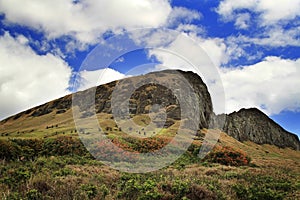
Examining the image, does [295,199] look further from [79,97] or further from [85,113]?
[79,97]

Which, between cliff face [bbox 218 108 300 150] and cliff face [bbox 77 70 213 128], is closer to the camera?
cliff face [bbox 77 70 213 128]

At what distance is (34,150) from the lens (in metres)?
26.5

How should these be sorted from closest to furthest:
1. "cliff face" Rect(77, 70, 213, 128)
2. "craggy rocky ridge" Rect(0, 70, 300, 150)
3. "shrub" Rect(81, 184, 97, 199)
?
1. "shrub" Rect(81, 184, 97, 199)
2. "cliff face" Rect(77, 70, 213, 128)
3. "craggy rocky ridge" Rect(0, 70, 300, 150)

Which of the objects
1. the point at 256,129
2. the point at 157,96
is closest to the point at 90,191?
the point at 157,96

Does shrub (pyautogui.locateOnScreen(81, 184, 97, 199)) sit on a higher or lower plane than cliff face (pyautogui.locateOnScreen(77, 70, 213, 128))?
lower

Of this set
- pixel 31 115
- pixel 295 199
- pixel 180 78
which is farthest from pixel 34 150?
pixel 31 115

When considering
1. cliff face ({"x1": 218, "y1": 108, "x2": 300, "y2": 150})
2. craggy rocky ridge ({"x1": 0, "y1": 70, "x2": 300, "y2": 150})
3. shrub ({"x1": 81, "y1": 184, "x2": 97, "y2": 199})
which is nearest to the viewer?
shrub ({"x1": 81, "y1": 184, "x2": 97, "y2": 199})

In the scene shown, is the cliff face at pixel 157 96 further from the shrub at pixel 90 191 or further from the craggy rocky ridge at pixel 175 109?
the shrub at pixel 90 191

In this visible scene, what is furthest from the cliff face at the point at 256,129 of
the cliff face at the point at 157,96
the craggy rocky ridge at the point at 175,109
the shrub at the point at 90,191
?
the shrub at the point at 90,191

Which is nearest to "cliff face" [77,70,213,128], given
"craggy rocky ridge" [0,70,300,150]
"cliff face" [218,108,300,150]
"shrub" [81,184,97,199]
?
"craggy rocky ridge" [0,70,300,150]

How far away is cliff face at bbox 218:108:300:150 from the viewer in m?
101

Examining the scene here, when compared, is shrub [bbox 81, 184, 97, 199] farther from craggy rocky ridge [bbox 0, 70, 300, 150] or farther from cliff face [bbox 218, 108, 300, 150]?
cliff face [bbox 218, 108, 300, 150]

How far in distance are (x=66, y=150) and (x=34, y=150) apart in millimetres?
2774

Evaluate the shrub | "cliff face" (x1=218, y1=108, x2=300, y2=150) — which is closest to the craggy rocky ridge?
"cliff face" (x1=218, y1=108, x2=300, y2=150)
